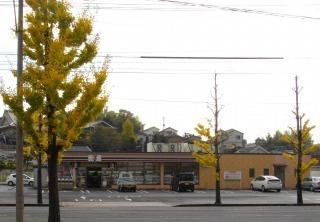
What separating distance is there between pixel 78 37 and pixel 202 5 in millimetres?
3644

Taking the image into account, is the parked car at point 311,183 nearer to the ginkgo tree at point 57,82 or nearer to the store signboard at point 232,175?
the store signboard at point 232,175

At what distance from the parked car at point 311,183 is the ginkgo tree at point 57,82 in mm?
46153

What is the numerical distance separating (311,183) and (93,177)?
2185 centimetres

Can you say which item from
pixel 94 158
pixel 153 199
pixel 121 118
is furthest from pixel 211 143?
pixel 121 118

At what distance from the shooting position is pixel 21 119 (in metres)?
16.0

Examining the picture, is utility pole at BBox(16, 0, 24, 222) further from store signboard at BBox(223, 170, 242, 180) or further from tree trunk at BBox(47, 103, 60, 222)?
store signboard at BBox(223, 170, 242, 180)

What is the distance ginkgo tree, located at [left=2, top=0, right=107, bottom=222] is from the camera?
16.2m

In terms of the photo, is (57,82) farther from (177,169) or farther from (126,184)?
(177,169)

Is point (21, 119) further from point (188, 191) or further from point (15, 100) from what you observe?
point (188, 191)

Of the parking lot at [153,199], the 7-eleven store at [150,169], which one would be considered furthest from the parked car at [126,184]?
the parking lot at [153,199]

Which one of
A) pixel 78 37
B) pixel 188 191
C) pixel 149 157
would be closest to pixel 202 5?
pixel 78 37

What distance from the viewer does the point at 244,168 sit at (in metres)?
64.2

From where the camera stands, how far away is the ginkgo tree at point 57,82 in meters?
16.2

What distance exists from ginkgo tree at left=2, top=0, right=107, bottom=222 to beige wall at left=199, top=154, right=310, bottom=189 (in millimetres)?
46512
